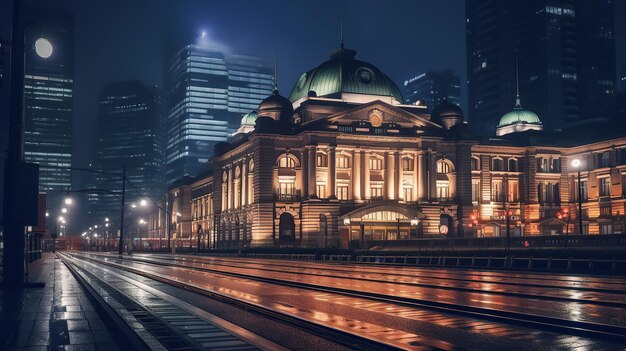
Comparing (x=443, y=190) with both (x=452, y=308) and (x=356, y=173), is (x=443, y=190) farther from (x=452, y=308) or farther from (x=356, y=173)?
(x=452, y=308)

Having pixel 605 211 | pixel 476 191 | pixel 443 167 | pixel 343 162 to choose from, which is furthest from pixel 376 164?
pixel 605 211

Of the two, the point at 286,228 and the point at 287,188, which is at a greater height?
the point at 287,188

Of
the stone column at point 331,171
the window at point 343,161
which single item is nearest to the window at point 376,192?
the window at point 343,161

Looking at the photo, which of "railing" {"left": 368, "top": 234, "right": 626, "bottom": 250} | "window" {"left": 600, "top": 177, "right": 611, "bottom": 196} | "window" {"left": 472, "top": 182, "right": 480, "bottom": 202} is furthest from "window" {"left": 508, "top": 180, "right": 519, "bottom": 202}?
"railing" {"left": 368, "top": 234, "right": 626, "bottom": 250}

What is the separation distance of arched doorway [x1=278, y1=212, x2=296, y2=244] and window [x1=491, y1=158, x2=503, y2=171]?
38929mm

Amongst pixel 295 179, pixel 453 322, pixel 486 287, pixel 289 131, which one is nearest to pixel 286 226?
pixel 295 179

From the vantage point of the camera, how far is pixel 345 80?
413 feet

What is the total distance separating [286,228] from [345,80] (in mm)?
28356

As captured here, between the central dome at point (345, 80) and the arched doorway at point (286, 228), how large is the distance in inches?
833

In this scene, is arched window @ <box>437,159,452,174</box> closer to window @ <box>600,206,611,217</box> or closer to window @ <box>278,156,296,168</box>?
window @ <box>600,206,611,217</box>

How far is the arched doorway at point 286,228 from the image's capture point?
380 feet

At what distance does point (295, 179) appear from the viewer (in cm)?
11831

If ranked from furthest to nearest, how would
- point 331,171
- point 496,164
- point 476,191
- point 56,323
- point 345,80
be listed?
point 496,164
point 476,191
point 345,80
point 331,171
point 56,323

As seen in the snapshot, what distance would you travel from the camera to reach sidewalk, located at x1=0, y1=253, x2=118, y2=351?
12.6 metres
